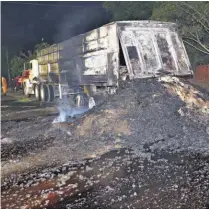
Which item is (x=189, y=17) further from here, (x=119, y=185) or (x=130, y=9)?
(x=119, y=185)

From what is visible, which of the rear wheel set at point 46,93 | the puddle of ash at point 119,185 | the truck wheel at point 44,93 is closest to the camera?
the puddle of ash at point 119,185

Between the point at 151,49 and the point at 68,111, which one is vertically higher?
the point at 151,49

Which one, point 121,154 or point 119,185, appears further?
point 121,154

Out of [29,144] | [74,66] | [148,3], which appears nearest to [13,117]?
[74,66]

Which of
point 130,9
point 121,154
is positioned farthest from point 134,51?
point 130,9

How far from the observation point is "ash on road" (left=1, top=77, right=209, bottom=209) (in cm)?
412

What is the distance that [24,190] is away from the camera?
4457mm

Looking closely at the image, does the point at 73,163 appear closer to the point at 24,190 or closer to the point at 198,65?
the point at 24,190

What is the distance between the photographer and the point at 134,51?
27.5 feet

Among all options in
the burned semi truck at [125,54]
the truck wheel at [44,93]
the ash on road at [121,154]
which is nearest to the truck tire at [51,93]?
the truck wheel at [44,93]

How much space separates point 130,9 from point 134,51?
12393 millimetres

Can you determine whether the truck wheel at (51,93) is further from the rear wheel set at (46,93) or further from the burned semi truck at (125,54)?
the burned semi truck at (125,54)

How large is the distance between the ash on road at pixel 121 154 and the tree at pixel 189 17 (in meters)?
7.23

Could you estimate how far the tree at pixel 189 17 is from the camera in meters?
14.0
